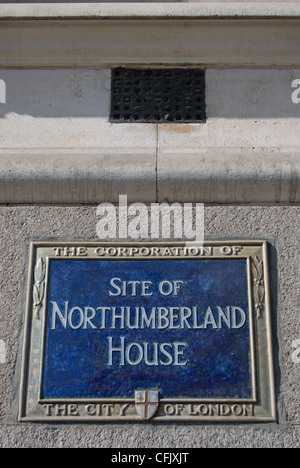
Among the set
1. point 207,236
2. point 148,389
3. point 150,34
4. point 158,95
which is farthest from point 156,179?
point 148,389

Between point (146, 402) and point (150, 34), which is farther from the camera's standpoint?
point (150, 34)

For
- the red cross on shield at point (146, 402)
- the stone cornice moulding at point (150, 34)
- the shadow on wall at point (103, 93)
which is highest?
the stone cornice moulding at point (150, 34)

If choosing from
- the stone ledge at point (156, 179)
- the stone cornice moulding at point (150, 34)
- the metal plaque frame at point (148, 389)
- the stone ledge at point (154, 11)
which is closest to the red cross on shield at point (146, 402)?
the metal plaque frame at point (148, 389)

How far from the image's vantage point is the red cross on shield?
329 centimetres

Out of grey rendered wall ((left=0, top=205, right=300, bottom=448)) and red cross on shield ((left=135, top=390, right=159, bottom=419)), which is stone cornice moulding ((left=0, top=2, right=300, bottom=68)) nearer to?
grey rendered wall ((left=0, top=205, right=300, bottom=448))

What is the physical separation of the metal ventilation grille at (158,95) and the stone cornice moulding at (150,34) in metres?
0.08

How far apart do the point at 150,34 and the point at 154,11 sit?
5.8 inches

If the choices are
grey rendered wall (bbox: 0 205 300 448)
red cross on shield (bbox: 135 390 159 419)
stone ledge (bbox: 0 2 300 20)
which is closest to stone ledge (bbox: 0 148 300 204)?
grey rendered wall (bbox: 0 205 300 448)

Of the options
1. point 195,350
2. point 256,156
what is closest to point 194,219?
point 256,156

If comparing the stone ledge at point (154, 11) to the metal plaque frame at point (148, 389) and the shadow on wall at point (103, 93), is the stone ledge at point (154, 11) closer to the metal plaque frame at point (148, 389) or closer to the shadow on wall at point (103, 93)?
the shadow on wall at point (103, 93)

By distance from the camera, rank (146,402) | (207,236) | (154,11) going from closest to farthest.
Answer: (146,402)
(207,236)
(154,11)

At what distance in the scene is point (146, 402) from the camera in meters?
3.31

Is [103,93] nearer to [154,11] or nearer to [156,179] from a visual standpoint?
[154,11]

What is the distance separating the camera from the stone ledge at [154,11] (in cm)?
399
